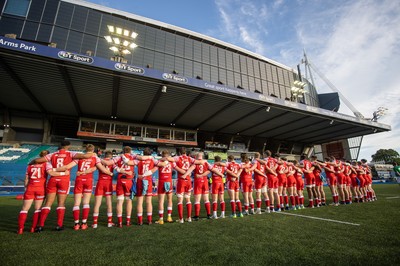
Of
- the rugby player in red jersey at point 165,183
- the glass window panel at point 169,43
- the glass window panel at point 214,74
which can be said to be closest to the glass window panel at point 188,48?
the glass window panel at point 169,43

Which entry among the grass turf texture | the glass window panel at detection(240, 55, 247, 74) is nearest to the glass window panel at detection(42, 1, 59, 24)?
the glass window panel at detection(240, 55, 247, 74)

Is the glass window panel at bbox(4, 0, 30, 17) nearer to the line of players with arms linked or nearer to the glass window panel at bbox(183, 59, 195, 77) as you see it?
the glass window panel at bbox(183, 59, 195, 77)

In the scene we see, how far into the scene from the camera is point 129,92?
62.3 ft

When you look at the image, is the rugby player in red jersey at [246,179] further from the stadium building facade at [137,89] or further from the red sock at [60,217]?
the stadium building facade at [137,89]

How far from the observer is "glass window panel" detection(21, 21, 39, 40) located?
24.2m

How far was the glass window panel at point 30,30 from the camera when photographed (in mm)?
24172

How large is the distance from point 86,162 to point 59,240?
1905 millimetres

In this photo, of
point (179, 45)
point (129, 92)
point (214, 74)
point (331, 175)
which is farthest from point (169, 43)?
point (331, 175)

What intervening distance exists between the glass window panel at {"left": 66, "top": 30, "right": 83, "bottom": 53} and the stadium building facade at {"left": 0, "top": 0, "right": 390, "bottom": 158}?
0.11 meters

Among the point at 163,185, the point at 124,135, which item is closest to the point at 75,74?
the point at 124,135

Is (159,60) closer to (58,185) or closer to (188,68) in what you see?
(188,68)

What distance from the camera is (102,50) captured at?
26969mm

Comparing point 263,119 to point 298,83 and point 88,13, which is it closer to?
point 298,83

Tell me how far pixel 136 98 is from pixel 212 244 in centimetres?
1897
